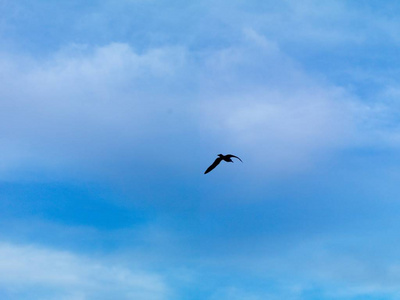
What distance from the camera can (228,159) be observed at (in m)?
78.1
